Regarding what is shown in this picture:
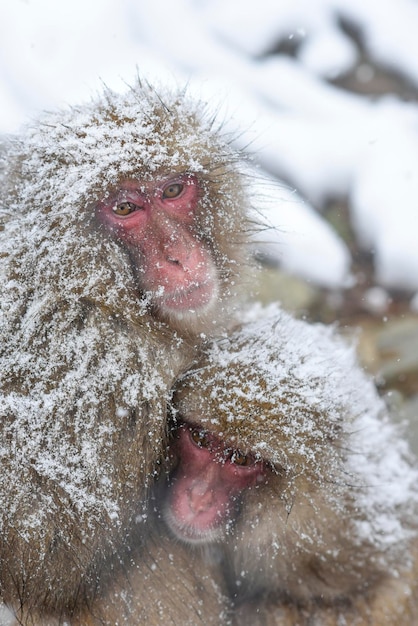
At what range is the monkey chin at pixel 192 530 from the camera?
7.11 ft

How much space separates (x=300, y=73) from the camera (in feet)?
13.6

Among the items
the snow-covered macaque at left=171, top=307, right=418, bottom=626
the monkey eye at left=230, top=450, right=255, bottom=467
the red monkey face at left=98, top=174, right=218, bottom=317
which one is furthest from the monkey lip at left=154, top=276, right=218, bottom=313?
the monkey eye at left=230, top=450, right=255, bottom=467

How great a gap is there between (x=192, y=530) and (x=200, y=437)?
314mm

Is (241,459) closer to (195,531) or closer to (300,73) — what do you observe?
Result: (195,531)

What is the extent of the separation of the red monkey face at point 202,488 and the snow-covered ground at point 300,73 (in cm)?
182

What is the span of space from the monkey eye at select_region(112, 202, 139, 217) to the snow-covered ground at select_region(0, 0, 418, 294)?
178cm

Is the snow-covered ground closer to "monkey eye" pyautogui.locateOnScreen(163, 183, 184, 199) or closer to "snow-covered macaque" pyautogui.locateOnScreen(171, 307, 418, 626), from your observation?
"snow-covered macaque" pyautogui.locateOnScreen(171, 307, 418, 626)

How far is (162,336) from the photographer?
80.4 inches

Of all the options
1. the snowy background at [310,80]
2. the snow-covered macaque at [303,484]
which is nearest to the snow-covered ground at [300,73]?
the snowy background at [310,80]

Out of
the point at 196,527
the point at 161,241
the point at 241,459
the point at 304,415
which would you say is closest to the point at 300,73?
the point at 161,241

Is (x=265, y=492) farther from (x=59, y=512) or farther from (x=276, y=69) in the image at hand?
(x=276, y=69)

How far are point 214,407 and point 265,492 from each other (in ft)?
1.18

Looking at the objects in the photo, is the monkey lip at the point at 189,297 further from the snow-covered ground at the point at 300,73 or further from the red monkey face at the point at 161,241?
the snow-covered ground at the point at 300,73

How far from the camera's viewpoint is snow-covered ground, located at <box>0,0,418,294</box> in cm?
375
